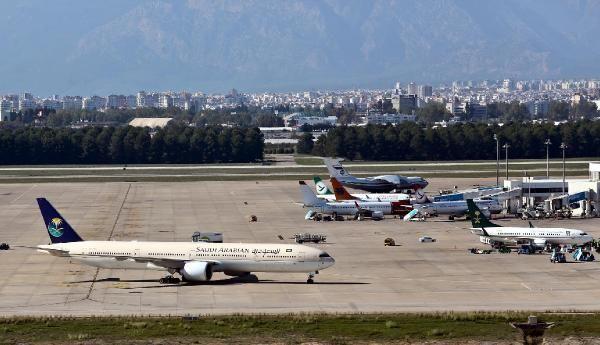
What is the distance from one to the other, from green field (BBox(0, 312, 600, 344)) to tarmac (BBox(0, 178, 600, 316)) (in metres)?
3.13

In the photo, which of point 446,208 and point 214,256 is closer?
point 214,256

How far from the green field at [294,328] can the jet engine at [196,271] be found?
11.4 meters

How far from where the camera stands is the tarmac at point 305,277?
2734 inches

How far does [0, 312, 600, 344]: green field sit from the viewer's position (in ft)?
195

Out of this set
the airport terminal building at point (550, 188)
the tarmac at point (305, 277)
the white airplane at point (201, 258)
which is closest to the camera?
the tarmac at point (305, 277)

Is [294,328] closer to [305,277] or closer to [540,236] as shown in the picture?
[305,277]

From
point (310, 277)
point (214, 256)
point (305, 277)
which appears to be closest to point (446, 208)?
point (305, 277)

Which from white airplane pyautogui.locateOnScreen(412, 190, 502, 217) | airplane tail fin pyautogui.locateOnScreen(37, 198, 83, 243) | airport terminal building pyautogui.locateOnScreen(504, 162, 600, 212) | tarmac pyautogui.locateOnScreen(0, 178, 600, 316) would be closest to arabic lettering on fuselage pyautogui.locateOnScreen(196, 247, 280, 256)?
tarmac pyautogui.locateOnScreen(0, 178, 600, 316)

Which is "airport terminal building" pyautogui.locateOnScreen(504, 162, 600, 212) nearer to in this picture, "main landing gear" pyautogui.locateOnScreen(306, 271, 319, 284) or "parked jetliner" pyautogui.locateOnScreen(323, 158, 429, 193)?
"parked jetliner" pyautogui.locateOnScreen(323, 158, 429, 193)

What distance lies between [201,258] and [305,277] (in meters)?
7.24

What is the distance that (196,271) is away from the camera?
76250mm

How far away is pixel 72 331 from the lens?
61031 mm

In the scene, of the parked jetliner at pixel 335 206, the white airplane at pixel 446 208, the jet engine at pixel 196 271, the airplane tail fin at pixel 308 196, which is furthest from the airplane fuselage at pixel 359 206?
the jet engine at pixel 196 271

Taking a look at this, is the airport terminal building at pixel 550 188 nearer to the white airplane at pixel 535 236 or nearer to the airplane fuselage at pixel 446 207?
the airplane fuselage at pixel 446 207
